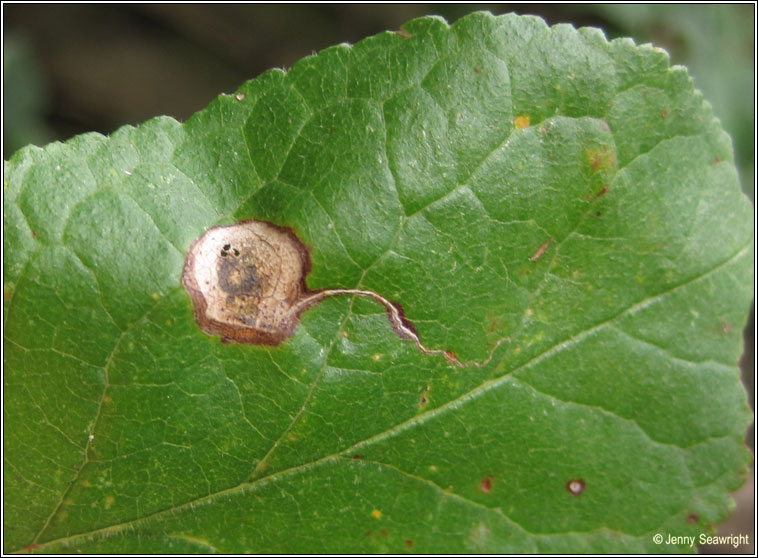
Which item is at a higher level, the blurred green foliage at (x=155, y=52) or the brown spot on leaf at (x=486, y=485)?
the blurred green foliage at (x=155, y=52)

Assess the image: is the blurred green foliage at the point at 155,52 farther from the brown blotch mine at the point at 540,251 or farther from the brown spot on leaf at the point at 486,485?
the brown spot on leaf at the point at 486,485

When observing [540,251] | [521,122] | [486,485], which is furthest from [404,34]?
[486,485]

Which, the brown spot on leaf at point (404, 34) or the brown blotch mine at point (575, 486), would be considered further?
the brown blotch mine at point (575, 486)

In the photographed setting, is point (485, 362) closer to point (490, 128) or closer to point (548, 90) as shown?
point (490, 128)

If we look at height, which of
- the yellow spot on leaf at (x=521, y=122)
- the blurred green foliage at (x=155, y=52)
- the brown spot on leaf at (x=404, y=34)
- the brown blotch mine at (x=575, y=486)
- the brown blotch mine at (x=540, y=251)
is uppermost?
the blurred green foliage at (x=155, y=52)

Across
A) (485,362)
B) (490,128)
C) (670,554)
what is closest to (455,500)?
(485,362)

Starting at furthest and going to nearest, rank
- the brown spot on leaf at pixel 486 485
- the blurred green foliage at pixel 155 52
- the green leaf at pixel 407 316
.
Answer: the blurred green foliage at pixel 155 52 < the brown spot on leaf at pixel 486 485 < the green leaf at pixel 407 316

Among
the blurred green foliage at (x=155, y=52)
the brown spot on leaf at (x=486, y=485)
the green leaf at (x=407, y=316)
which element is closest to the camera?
the green leaf at (x=407, y=316)

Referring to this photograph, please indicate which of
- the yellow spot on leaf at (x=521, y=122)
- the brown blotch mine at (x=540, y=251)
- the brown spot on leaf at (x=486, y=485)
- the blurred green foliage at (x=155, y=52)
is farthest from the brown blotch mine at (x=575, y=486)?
the blurred green foliage at (x=155, y=52)
